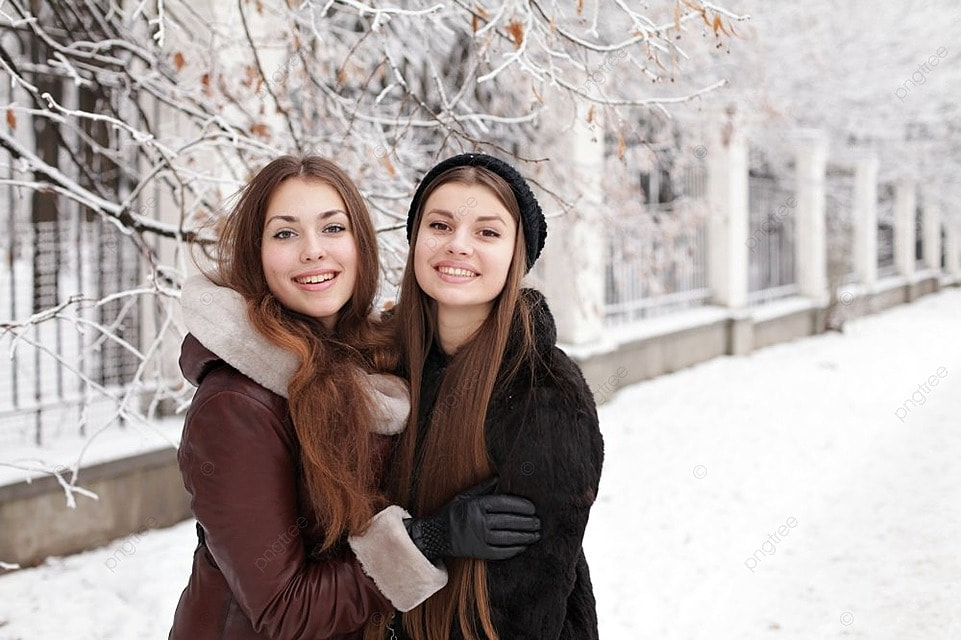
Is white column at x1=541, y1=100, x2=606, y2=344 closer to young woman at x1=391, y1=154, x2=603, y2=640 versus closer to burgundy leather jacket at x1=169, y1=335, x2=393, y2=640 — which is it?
young woman at x1=391, y1=154, x2=603, y2=640

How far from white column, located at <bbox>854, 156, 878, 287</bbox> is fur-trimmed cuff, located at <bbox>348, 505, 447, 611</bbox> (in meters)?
18.4

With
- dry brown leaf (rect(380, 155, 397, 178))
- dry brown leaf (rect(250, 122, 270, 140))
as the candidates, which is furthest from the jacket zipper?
dry brown leaf (rect(250, 122, 270, 140))

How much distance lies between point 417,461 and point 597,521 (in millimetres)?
4184

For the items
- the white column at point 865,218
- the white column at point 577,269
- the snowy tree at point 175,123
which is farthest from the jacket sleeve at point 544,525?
the white column at point 865,218

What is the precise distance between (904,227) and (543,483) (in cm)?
2301

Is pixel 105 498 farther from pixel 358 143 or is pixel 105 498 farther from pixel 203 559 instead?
pixel 203 559

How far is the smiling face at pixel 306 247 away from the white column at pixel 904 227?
22.9 meters

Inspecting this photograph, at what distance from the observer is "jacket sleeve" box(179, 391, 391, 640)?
1.80 m

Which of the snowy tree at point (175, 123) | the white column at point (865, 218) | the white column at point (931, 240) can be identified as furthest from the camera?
the white column at point (931, 240)

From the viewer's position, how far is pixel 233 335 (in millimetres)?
1887

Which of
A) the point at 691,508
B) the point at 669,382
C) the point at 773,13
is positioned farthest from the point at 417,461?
the point at 773,13

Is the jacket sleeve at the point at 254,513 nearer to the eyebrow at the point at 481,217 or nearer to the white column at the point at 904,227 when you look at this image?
the eyebrow at the point at 481,217

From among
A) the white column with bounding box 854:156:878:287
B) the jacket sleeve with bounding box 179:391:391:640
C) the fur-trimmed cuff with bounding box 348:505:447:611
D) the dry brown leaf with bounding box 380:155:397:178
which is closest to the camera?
the jacket sleeve with bounding box 179:391:391:640

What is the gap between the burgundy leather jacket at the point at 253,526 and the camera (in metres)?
1.80
